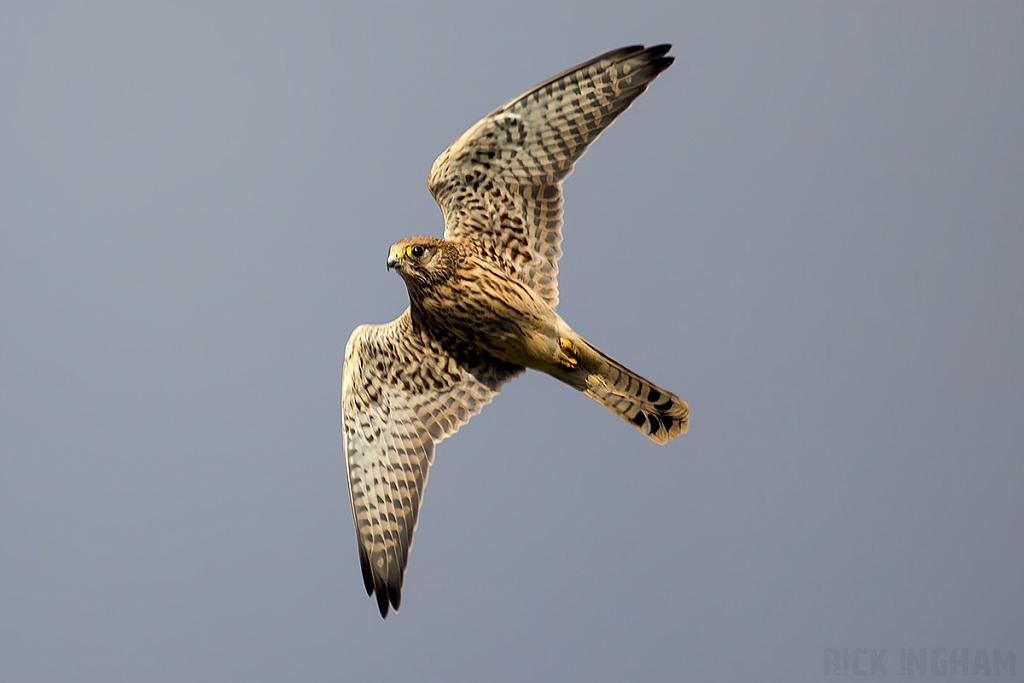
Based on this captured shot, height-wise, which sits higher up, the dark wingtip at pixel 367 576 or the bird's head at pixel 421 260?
the bird's head at pixel 421 260

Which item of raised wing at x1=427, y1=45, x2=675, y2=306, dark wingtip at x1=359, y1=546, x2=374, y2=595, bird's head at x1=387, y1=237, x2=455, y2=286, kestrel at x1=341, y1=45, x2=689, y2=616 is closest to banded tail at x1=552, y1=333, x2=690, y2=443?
kestrel at x1=341, y1=45, x2=689, y2=616

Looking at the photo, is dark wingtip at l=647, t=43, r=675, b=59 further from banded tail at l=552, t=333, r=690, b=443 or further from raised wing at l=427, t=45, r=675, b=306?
banded tail at l=552, t=333, r=690, b=443

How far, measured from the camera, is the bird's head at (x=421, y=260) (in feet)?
18.8

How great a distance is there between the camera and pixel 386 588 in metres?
6.11

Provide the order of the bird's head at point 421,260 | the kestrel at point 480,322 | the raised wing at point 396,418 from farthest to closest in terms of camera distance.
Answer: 1. the raised wing at point 396,418
2. the kestrel at point 480,322
3. the bird's head at point 421,260

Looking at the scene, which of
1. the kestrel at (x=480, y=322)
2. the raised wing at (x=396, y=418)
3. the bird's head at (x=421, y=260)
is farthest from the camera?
the raised wing at (x=396, y=418)

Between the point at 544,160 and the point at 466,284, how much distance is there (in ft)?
2.81

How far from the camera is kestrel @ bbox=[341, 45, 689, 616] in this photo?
5.86 meters

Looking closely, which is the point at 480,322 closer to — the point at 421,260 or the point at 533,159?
the point at 421,260

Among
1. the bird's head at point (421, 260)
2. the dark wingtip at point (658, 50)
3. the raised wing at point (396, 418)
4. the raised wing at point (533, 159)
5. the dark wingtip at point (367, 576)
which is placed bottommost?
the dark wingtip at point (367, 576)

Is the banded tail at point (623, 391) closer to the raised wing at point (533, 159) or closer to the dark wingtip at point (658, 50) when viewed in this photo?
the raised wing at point (533, 159)

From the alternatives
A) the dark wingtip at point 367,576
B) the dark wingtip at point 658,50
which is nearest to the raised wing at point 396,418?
the dark wingtip at point 367,576

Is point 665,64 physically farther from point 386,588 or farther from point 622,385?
point 386,588

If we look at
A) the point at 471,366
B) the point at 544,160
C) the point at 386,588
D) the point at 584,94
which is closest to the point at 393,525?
the point at 386,588
